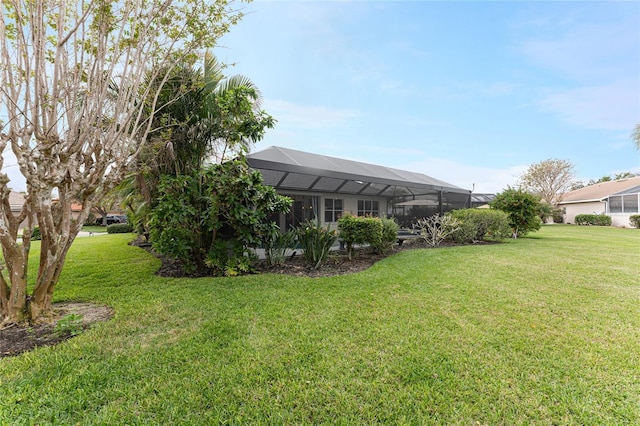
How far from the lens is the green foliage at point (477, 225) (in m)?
10.9

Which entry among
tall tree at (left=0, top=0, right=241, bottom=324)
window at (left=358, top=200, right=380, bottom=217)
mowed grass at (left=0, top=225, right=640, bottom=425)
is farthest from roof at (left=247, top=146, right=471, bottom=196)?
mowed grass at (left=0, top=225, right=640, bottom=425)

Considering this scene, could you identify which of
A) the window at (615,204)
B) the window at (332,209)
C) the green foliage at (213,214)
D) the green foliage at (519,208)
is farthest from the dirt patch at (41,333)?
the window at (615,204)

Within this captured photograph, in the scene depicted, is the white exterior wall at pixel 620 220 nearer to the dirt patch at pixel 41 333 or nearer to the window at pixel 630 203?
the window at pixel 630 203

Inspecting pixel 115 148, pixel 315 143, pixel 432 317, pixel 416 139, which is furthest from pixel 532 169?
pixel 115 148

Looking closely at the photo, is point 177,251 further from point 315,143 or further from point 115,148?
point 315,143

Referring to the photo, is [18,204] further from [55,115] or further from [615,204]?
[615,204]

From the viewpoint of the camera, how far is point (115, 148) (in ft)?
13.3

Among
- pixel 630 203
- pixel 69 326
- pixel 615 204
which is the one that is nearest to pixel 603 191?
pixel 615 204

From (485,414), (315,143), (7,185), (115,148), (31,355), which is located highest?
(315,143)

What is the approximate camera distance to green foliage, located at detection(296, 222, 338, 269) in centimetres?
663

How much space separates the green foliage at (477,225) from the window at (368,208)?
3.91m

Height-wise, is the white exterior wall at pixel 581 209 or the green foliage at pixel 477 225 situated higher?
the white exterior wall at pixel 581 209

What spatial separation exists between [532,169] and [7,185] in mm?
39173

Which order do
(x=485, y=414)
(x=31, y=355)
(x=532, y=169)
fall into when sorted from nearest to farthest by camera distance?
(x=485, y=414), (x=31, y=355), (x=532, y=169)
